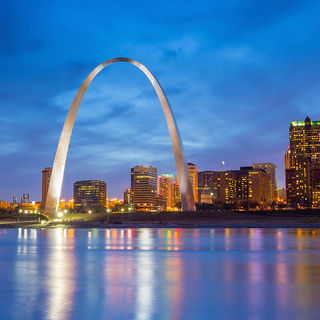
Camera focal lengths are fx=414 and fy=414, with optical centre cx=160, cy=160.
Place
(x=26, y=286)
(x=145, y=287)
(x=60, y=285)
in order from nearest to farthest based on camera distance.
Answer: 1. (x=145, y=287)
2. (x=26, y=286)
3. (x=60, y=285)

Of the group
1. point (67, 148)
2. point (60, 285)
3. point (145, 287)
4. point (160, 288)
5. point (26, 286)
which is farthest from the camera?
point (67, 148)

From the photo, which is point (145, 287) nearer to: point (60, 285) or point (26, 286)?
point (60, 285)

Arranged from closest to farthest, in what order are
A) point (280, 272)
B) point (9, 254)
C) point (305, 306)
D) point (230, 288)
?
point (305, 306)
point (230, 288)
point (280, 272)
point (9, 254)

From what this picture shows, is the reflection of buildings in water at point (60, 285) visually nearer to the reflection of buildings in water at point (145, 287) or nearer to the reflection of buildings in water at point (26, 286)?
the reflection of buildings in water at point (26, 286)

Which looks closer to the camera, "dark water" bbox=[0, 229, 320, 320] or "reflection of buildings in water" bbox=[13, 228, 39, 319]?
"dark water" bbox=[0, 229, 320, 320]

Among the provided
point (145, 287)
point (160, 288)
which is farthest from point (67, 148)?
point (160, 288)

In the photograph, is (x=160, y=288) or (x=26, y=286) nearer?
(x=160, y=288)

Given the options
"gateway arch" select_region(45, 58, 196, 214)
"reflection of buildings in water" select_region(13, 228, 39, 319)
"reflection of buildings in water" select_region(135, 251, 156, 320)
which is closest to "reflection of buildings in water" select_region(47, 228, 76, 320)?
"reflection of buildings in water" select_region(13, 228, 39, 319)

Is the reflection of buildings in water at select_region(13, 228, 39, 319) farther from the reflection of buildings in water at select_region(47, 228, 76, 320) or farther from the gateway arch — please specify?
the gateway arch

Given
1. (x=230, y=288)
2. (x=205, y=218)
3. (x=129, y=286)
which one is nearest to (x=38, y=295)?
(x=129, y=286)

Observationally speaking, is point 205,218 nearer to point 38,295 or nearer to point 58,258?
point 58,258

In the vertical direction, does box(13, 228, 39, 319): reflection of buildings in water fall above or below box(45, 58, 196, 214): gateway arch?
below
